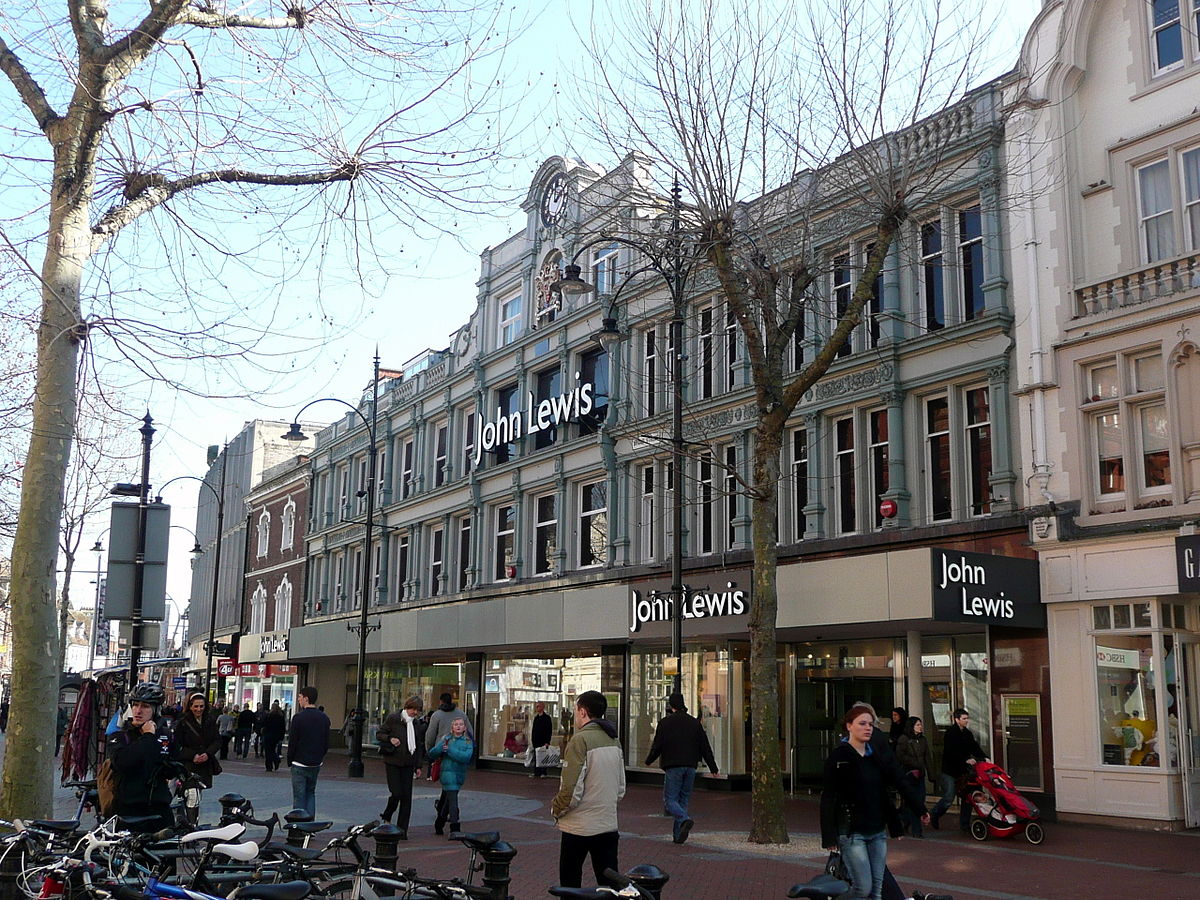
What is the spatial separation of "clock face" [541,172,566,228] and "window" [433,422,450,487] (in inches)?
293

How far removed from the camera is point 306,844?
9.52 meters

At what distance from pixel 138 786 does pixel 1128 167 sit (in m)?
16.7

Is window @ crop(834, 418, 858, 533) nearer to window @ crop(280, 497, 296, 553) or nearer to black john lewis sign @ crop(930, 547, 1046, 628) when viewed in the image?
black john lewis sign @ crop(930, 547, 1046, 628)

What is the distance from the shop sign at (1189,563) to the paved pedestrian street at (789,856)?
11.0 feet

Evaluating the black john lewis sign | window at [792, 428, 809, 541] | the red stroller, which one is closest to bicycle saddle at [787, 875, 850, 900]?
the red stroller

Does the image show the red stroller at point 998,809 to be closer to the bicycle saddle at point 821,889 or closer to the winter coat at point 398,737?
the winter coat at point 398,737

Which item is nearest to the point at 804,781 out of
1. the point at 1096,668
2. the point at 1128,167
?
the point at 1096,668

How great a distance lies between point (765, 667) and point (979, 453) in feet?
23.6

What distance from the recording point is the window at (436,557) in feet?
119

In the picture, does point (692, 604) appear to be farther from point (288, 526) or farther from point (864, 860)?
point (288, 526)

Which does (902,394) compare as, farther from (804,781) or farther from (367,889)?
(367,889)

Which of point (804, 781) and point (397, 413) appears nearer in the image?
point (804, 781)

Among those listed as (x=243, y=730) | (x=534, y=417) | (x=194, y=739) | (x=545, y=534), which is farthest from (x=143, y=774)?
(x=243, y=730)

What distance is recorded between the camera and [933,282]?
21.4 m
